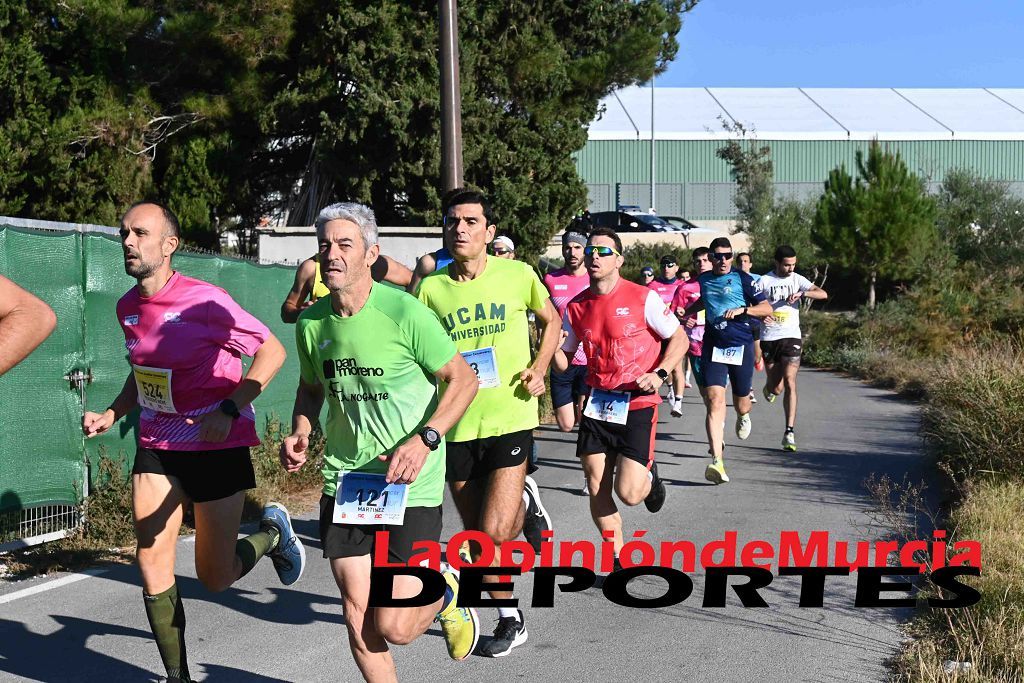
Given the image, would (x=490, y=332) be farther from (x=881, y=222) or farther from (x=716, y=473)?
(x=881, y=222)

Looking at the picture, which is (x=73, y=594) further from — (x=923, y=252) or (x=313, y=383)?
(x=923, y=252)

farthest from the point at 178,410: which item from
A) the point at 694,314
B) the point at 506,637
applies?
the point at 694,314

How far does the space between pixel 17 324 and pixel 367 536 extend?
1.49m

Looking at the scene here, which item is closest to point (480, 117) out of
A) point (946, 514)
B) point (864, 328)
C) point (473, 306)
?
point (864, 328)

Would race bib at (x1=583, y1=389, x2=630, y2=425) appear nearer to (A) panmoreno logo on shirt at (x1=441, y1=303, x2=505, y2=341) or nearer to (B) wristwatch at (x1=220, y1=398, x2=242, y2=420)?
(A) panmoreno logo on shirt at (x1=441, y1=303, x2=505, y2=341)

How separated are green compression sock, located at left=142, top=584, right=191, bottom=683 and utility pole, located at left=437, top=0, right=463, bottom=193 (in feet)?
→ 26.8

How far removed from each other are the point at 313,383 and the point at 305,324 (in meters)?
0.25

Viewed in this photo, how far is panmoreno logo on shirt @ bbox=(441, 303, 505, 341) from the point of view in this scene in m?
5.83

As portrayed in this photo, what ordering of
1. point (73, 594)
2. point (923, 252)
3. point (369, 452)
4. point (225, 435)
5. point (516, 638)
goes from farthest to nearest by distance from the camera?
point (923, 252) < point (73, 594) < point (516, 638) < point (225, 435) < point (369, 452)

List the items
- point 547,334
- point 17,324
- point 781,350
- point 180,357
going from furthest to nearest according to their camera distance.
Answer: point 781,350, point 547,334, point 180,357, point 17,324

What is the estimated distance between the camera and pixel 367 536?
4.37 m

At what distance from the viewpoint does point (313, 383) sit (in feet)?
15.3

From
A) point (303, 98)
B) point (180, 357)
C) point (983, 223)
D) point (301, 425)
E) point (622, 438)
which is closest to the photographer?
point (301, 425)

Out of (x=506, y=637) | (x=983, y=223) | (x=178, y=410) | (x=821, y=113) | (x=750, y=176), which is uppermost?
(x=821, y=113)
